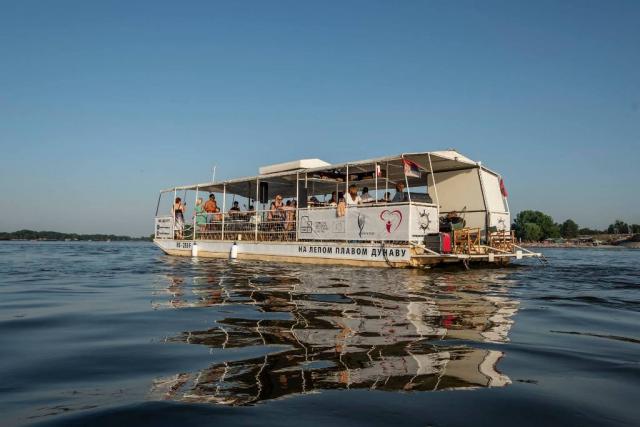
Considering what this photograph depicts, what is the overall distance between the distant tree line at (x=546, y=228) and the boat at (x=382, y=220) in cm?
11054

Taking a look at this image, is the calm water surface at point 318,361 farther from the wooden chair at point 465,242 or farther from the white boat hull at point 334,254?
the wooden chair at point 465,242

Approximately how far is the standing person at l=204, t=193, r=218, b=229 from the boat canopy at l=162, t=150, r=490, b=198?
1.95 feet

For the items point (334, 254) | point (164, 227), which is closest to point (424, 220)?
point (334, 254)

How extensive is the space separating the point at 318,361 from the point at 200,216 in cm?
2089

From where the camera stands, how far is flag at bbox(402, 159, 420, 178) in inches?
557

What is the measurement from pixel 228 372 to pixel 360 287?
19.6ft

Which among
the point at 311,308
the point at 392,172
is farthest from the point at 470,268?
the point at 311,308

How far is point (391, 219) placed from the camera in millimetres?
14430

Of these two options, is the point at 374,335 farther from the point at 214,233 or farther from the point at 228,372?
the point at 214,233

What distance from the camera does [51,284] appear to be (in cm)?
987

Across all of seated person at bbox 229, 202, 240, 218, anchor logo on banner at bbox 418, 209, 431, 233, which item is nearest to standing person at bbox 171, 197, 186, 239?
seated person at bbox 229, 202, 240, 218

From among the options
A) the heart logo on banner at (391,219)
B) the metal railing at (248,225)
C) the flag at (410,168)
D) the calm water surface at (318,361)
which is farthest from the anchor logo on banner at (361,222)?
the calm water surface at (318,361)

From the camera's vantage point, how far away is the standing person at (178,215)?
80.6 feet

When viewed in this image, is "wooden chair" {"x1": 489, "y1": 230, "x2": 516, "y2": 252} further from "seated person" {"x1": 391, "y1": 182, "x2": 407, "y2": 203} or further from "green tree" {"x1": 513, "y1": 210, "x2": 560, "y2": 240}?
"green tree" {"x1": 513, "y1": 210, "x2": 560, "y2": 240}
